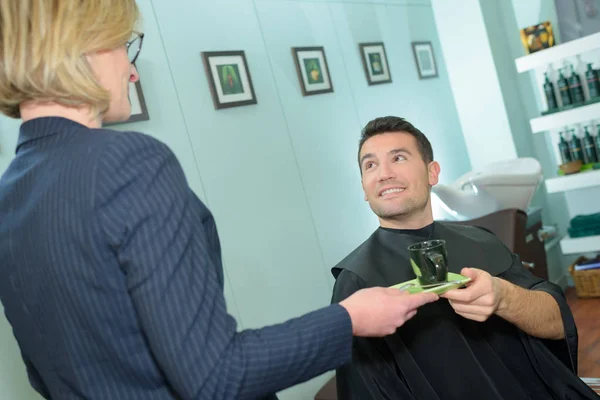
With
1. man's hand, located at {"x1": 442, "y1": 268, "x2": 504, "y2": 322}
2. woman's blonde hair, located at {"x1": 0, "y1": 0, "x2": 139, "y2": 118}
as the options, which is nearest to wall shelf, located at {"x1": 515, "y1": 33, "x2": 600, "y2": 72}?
man's hand, located at {"x1": 442, "y1": 268, "x2": 504, "y2": 322}

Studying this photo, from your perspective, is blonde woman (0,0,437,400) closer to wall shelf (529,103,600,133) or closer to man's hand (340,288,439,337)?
man's hand (340,288,439,337)

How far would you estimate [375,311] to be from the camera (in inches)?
42.6

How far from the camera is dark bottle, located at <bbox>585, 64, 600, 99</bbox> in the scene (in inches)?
167

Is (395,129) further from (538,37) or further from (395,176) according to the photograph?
(538,37)

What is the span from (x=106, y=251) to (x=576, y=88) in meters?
4.16

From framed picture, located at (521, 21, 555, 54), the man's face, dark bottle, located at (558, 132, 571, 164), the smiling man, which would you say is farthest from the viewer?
dark bottle, located at (558, 132, 571, 164)

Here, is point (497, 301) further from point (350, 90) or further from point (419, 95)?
point (419, 95)

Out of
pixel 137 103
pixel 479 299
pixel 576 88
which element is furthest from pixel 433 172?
pixel 576 88

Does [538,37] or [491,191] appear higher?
[538,37]

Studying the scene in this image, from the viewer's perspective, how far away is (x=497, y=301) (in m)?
1.61

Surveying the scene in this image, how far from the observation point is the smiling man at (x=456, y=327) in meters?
1.77

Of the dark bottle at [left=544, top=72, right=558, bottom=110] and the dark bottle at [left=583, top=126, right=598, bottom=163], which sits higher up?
the dark bottle at [left=544, top=72, right=558, bottom=110]

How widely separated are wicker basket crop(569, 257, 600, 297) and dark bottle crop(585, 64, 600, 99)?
1269mm

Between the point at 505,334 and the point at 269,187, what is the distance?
69.2 inches
